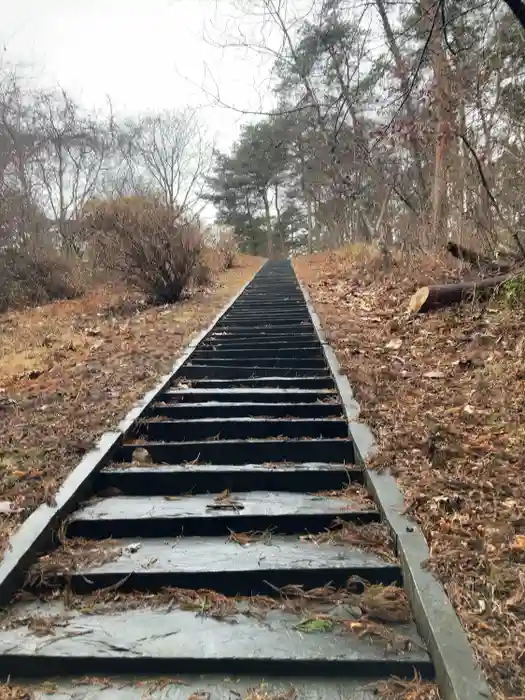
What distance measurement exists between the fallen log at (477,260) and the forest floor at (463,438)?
29.6 inches

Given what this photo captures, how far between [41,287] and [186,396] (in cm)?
1134

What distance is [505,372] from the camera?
5023mm

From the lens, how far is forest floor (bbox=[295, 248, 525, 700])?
2.31 meters

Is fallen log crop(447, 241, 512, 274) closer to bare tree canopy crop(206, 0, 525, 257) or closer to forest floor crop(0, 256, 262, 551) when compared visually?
bare tree canopy crop(206, 0, 525, 257)

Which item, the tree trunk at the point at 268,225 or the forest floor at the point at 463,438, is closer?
the forest floor at the point at 463,438

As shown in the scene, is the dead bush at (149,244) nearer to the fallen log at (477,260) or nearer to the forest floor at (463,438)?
the forest floor at (463,438)

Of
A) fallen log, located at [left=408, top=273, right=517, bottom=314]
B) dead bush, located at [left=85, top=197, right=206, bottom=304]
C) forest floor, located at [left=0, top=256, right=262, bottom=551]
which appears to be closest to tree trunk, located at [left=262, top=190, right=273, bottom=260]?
dead bush, located at [left=85, top=197, right=206, bottom=304]

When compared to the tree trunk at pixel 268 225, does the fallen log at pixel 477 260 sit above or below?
below

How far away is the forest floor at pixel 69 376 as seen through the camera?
3.73 meters

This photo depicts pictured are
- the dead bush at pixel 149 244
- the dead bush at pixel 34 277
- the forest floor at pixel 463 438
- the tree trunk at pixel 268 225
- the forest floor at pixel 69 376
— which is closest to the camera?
the forest floor at pixel 463 438

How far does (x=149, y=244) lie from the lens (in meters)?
11.5

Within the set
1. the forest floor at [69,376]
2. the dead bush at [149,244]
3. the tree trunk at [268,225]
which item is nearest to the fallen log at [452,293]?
the forest floor at [69,376]

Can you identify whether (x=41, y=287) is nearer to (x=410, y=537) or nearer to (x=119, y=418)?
(x=119, y=418)

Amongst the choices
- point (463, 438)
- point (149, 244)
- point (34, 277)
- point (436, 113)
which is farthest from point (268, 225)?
point (463, 438)
